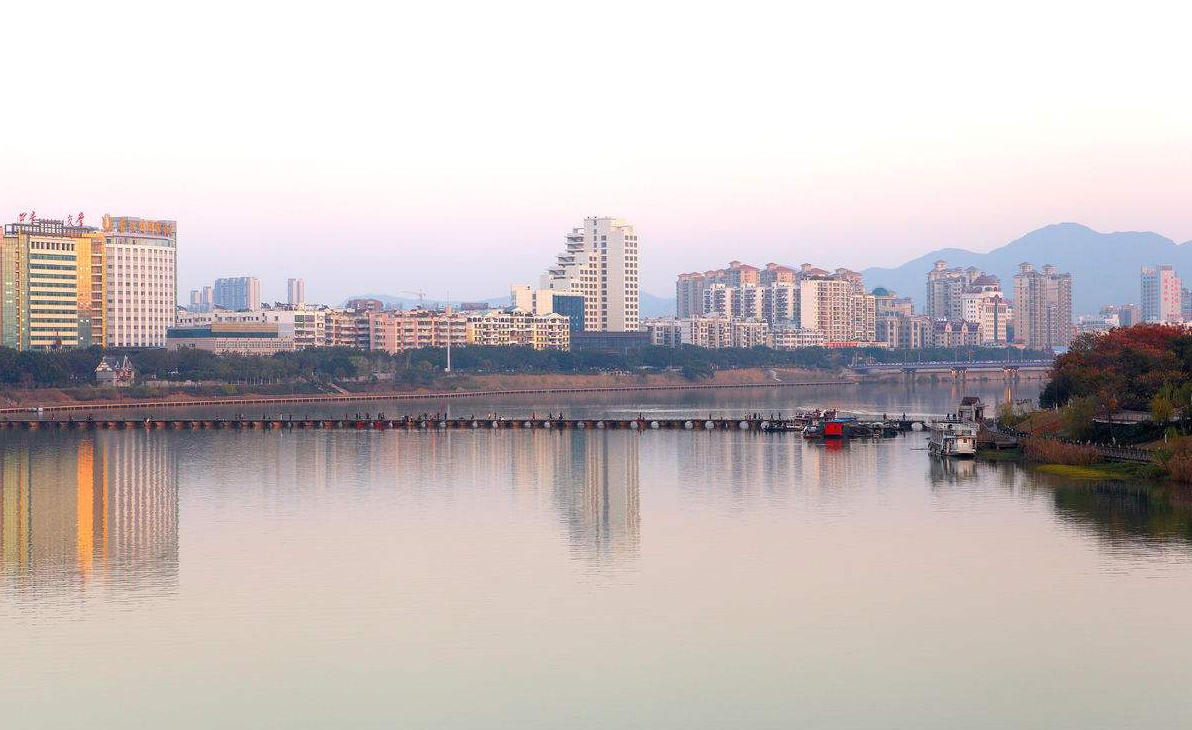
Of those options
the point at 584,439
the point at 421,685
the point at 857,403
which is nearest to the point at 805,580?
the point at 421,685

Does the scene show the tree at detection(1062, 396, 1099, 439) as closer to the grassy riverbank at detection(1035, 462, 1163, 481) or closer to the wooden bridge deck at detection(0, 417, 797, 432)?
the grassy riverbank at detection(1035, 462, 1163, 481)

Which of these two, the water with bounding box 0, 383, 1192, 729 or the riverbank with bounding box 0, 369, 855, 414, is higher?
the riverbank with bounding box 0, 369, 855, 414

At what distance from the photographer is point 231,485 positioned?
5853 centimetres

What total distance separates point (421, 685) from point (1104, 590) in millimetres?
16966

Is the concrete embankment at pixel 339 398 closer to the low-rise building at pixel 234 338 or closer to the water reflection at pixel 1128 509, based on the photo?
the low-rise building at pixel 234 338

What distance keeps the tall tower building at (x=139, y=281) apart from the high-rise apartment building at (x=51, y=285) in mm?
5550

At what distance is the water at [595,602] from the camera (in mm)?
25391

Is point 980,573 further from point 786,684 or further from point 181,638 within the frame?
point 181,638

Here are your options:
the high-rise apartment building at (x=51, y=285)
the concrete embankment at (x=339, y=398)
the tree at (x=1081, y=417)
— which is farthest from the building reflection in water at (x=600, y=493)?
the high-rise apartment building at (x=51, y=285)

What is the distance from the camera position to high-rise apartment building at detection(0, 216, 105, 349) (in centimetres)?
15525

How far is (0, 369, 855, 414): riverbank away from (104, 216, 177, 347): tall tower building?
38238 millimetres

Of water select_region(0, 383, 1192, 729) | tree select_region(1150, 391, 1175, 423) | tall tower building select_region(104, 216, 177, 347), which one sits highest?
tall tower building select_region(104, 216, 177, 347)

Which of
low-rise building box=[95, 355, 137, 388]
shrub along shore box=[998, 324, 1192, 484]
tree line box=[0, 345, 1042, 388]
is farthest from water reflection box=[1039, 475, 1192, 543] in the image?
low-rise building box=[95, 355, 137, 388]

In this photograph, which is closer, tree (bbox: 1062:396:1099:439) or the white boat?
tree (bbox: 1062:396:1099:439)
